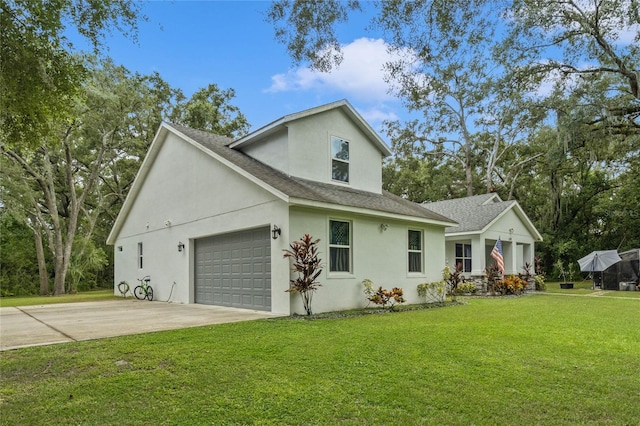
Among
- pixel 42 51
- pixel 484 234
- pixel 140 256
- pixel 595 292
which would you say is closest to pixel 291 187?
pixel 42 51

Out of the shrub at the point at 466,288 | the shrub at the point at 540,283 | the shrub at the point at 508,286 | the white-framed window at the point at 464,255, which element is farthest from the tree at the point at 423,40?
the shrub at the point at 540,283

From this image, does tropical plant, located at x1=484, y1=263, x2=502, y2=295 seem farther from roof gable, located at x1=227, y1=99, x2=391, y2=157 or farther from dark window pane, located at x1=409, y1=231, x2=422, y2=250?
roof gable, located at x1=227, y1=99, x2=391, y2=157

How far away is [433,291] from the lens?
43.7 ft

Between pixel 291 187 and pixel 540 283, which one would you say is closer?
pixel 291 187

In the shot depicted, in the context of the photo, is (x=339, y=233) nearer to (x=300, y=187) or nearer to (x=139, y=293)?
(x=300, y=187)

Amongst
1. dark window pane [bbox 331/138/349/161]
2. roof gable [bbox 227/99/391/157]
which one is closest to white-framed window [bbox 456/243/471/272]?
roof gable [bbox 227/99/391/157]

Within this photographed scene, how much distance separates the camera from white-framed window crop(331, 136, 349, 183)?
1269 centimetres

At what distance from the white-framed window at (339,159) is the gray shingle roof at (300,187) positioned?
1.28ft

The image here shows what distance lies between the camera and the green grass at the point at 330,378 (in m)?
3.39

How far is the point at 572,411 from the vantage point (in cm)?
343

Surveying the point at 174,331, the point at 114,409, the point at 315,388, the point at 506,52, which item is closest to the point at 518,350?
the point at 315,388

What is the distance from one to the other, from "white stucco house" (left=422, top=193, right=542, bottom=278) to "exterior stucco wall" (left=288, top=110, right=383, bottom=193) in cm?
631

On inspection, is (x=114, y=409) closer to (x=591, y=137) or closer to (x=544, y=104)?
(x=544, y=104)

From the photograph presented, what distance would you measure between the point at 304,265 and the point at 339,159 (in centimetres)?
474
